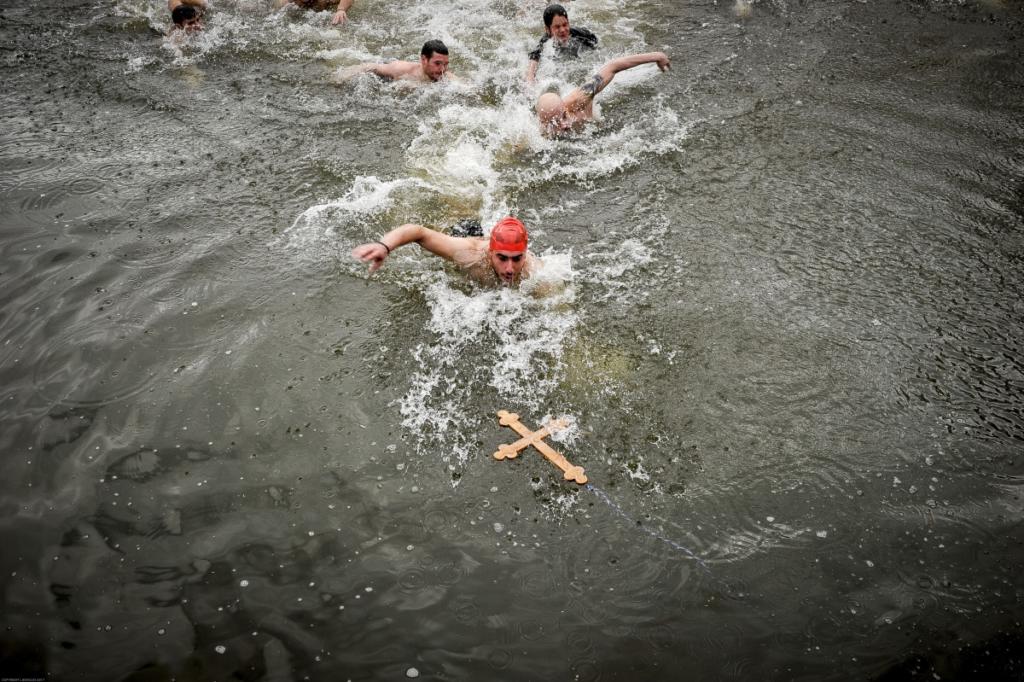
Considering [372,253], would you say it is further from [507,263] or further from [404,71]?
[404,71]

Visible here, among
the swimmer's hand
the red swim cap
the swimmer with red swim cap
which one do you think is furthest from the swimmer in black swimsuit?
the swimmer's hand

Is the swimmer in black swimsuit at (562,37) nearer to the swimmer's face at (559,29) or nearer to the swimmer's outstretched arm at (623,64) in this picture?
the swimmer's face at (559,29)

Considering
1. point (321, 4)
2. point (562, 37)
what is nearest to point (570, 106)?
point (562, 37)

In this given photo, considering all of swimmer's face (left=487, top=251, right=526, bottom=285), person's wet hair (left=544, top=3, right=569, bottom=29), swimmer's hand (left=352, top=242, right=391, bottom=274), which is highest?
person's wet hair (left=544, top=3, right=569, bottom=29)

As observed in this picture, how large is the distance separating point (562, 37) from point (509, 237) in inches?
202

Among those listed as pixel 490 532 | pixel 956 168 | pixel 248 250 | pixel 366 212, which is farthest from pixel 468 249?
pixel 956 168

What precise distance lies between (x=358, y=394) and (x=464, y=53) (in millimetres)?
6557

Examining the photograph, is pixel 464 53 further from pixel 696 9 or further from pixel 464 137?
pixel 696 9

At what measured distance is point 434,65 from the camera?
828 centimetres

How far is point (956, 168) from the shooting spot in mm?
6637

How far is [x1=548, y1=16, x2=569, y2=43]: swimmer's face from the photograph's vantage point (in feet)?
28.9

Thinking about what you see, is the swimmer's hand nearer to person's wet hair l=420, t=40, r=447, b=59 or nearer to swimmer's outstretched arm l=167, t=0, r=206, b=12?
person's wet hair l=420, t=40, r=447, b=59

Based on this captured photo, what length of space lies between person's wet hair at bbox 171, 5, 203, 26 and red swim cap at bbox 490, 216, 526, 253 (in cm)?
700

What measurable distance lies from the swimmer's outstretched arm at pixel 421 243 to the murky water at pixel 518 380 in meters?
0.34
